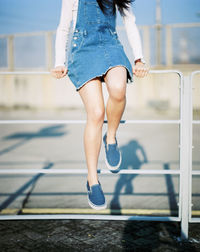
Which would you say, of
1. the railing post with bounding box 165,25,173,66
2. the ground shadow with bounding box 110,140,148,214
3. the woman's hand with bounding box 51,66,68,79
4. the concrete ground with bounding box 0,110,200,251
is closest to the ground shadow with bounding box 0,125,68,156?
the concrete ground with bounding box 0,110,200,251

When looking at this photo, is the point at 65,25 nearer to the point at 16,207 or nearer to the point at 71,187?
the point at 16,207

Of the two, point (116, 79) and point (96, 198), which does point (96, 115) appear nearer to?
point (116, 79)

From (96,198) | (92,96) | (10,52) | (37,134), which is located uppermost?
(10,52)

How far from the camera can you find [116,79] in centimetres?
176

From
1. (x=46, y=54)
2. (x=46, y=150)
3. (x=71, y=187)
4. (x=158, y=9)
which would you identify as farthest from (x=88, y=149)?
(x=158, y=9)

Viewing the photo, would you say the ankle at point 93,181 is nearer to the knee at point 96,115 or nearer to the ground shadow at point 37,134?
the knee at point 96,115

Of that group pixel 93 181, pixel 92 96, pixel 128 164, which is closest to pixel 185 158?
pixel 93 181

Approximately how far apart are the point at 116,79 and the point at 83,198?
156 centimetres

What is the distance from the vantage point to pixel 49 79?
35.9 feet

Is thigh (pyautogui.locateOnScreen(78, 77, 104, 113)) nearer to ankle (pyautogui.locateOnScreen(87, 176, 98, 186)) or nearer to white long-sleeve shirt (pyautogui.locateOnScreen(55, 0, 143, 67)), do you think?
white long-sleeve shirt (pyautogui.locateOnScreen(55, 0, 143, 67))

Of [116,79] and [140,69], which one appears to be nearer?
[116,79]

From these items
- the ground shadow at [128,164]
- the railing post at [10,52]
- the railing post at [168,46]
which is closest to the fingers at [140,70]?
the ground shadow at [128,164]

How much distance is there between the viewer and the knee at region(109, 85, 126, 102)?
1.77 m

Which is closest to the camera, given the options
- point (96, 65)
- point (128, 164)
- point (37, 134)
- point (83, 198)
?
point (96, 65)
